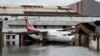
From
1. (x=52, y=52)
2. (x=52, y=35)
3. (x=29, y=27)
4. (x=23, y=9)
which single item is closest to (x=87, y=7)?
(x=23, y=9)

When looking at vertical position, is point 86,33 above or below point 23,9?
below

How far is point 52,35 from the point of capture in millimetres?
51344

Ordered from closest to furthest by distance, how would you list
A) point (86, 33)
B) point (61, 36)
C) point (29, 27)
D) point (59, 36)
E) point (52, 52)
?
point (52, 52)
point (86, 33)
point (61, 36)
point (59, 36)
point (29, 27)

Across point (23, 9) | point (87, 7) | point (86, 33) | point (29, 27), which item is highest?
point (87, 7)

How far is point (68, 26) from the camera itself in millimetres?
55844

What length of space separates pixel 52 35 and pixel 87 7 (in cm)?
1553

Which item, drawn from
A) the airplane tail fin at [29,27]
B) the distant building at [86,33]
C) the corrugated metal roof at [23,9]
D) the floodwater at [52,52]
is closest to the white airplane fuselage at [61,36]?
the distant building at [86,33]

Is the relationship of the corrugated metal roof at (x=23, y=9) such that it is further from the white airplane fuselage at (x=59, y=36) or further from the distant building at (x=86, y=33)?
the distant building at (x=86, y=33)

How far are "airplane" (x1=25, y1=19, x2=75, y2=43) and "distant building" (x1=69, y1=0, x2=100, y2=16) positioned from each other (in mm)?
13028

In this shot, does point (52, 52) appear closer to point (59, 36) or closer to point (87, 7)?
point (59, 36)

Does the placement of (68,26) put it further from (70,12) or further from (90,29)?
(90,29)

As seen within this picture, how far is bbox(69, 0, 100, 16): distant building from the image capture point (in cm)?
6438

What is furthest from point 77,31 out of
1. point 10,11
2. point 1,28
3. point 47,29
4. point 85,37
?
point 10,11

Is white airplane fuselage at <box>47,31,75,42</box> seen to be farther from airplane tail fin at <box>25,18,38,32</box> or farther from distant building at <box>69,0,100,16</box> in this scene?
distant building at <box>69,0,100,16</box>
